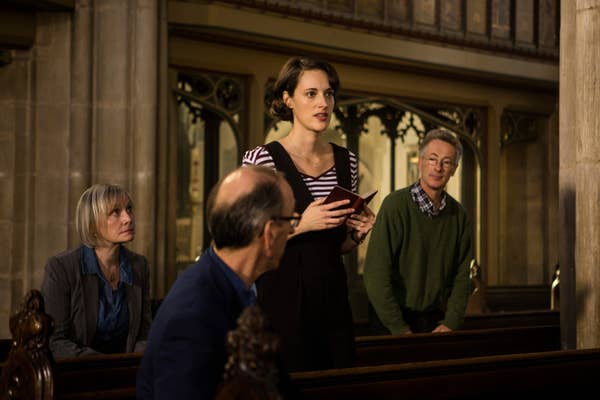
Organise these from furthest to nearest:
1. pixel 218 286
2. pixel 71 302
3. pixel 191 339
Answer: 1. pixel 71 302
2. pixel 218 286
3. pixel 191 339

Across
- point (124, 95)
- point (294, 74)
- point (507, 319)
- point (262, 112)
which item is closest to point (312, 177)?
point (294, 74)

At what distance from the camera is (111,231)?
419 centimetres

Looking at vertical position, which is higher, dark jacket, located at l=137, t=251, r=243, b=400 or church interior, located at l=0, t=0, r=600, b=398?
church interior, located at l=0, t=0, r=600, b=398

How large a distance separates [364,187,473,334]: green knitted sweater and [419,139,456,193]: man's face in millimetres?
101

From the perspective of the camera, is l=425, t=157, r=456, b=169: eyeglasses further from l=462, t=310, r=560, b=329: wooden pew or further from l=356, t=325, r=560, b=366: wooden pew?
l=462, t=310, r=560, b=329: wooden pew

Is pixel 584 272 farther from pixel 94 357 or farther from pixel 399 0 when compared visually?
pixel 399 0

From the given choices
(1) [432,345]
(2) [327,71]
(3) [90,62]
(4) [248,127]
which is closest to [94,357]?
(2) [327,71]

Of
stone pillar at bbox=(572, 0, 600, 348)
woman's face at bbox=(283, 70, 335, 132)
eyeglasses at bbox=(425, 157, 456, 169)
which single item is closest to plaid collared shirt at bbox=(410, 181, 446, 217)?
eyeglasses at bbox=(425, 157, 456, 169)

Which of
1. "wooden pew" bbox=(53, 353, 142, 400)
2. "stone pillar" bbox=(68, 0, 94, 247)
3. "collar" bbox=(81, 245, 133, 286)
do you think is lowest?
"wooden pew" bbox=(53, 353, 142, 400)

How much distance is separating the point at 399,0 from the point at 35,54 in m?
3.91

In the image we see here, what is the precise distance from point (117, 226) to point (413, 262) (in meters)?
1.22

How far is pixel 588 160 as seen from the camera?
4129 millimetres

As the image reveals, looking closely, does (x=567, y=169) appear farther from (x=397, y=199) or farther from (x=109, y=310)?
(x=109, y=310)

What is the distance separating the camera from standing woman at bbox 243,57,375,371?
3105 mm
